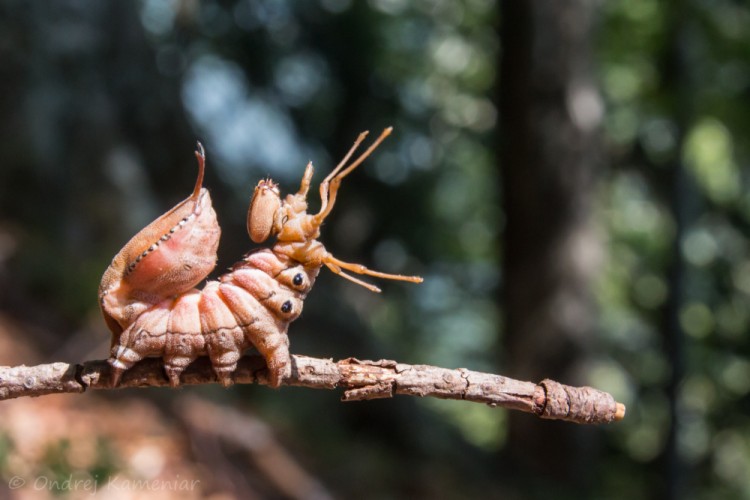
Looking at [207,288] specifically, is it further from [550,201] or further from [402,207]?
[402,207]

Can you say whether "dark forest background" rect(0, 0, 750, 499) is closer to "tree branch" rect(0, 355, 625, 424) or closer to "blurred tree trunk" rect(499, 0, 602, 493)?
"blurred tree trunk" rect(499, 0, 602, 493)

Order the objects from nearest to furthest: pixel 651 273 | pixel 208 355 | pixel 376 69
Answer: pixel 208 355
pixel 376 69
pixel 651 273

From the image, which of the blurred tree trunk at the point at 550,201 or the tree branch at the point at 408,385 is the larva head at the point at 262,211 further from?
the blurred tree trunk at the point at 550,201

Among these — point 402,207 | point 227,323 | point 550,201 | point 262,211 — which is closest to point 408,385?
point 227,323

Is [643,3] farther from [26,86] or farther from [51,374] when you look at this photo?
[51,374]

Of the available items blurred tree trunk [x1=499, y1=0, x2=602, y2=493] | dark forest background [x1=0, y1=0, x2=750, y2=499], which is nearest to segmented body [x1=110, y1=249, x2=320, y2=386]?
dark forest background [x1=0, y1=0, x2=750, y2=499]

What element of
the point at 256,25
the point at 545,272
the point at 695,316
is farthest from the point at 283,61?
the point at 695,316
